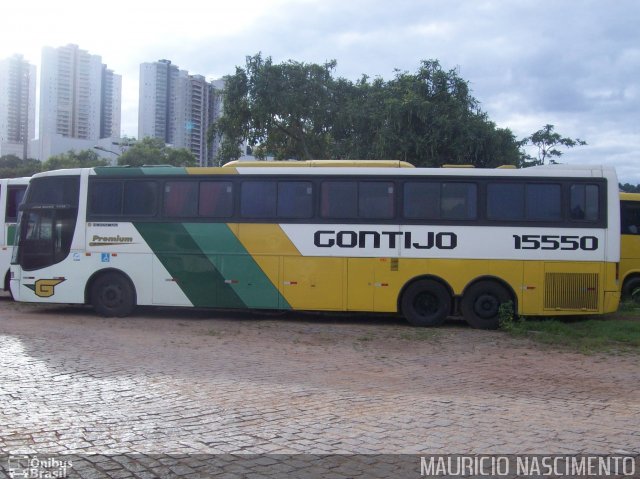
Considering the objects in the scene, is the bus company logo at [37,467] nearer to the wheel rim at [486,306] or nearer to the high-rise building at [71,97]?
the wheel rim at [486,306]

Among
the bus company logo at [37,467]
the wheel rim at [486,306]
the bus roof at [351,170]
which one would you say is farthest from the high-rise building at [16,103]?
A: the bus company logo at [37,467]

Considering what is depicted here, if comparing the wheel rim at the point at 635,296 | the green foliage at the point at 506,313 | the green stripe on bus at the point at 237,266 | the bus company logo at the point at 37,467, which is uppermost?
the green stripe on bus at the point at 237,266

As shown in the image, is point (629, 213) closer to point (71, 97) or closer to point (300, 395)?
point (300, 395)

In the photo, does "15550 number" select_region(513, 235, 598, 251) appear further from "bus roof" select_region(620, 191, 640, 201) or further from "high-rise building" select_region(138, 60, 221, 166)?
"high-rise building" select_region(138, 60, 221, 166)

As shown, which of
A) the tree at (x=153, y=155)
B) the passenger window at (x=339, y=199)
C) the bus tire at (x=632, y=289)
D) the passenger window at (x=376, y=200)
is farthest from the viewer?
the tree at (x=153, y=155)

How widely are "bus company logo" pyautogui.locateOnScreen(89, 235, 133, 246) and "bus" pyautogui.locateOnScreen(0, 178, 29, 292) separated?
4.55m

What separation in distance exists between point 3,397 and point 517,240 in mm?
9533

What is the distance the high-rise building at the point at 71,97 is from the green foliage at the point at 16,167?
2.10m

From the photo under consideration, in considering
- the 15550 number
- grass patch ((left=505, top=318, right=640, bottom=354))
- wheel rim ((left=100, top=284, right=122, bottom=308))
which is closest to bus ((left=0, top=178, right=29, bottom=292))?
wheel rim ((left=100, top=284, right=122, bottom=308))

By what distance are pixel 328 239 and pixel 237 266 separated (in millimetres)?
2056

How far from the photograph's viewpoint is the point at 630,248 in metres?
16.0

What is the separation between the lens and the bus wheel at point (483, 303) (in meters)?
12.4

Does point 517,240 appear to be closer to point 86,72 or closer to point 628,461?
point 628,461

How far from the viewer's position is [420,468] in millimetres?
4746
